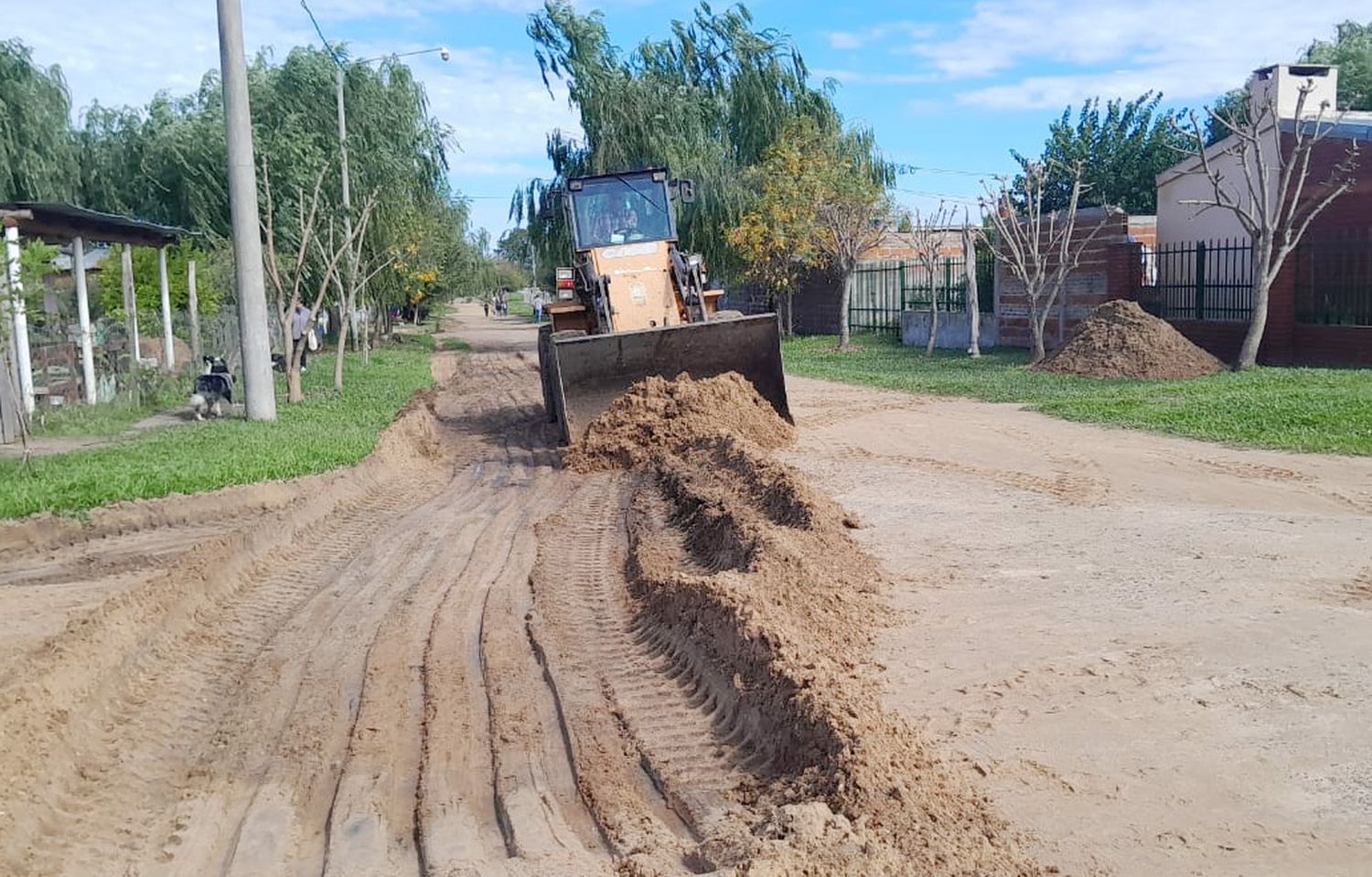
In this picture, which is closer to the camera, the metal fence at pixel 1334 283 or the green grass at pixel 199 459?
the green grass at pixel 199 459

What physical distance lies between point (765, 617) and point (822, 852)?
A: 2.36 m

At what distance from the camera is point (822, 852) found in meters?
4.01

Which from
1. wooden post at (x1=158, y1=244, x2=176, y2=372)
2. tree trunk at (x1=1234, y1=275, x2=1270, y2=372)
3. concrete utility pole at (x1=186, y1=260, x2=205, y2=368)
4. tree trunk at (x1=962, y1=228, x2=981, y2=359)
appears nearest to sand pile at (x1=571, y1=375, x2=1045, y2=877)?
tree trunk at (x1=1234, y1=275, x2=1270, y2=372)

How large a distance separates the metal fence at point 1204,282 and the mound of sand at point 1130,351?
1692mm

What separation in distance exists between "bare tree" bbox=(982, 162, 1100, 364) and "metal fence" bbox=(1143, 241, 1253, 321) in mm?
1688

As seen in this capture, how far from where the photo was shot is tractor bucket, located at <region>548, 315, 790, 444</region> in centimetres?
1380

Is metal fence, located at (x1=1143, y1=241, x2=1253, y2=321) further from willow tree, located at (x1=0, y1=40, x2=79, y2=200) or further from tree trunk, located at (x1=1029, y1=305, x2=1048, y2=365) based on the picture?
willow tree, located at (x1=0, y1=40, x2=79, y2=200)

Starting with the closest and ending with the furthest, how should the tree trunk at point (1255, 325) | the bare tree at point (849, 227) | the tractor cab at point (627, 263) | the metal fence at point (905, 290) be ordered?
1. the tractor cab at point (627, 263)
2. the tree trunk at point (1255, 325)
3. the metal fence at point (905, 290)
4. the bare tree at point (849, 227)

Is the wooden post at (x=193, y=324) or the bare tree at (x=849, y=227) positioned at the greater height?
the bare tree at (x=849, y=227)

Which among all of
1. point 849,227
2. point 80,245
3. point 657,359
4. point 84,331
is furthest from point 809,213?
point 657,359

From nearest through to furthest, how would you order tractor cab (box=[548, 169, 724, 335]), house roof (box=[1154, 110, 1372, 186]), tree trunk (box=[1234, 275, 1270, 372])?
tractor cab (box=[548, 169, 724, 335]) < tree trunk (box=[1234, 275, 1270, 372]) < house roof (box=[1154, 110, 1372, 186])

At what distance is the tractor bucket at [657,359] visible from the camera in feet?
45.3

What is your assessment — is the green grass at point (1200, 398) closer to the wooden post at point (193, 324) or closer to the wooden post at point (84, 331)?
the wooden post at point (193, 324)

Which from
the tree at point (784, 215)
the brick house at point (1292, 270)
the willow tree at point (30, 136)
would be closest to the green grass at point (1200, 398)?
the brick house at point (1292, 270)
